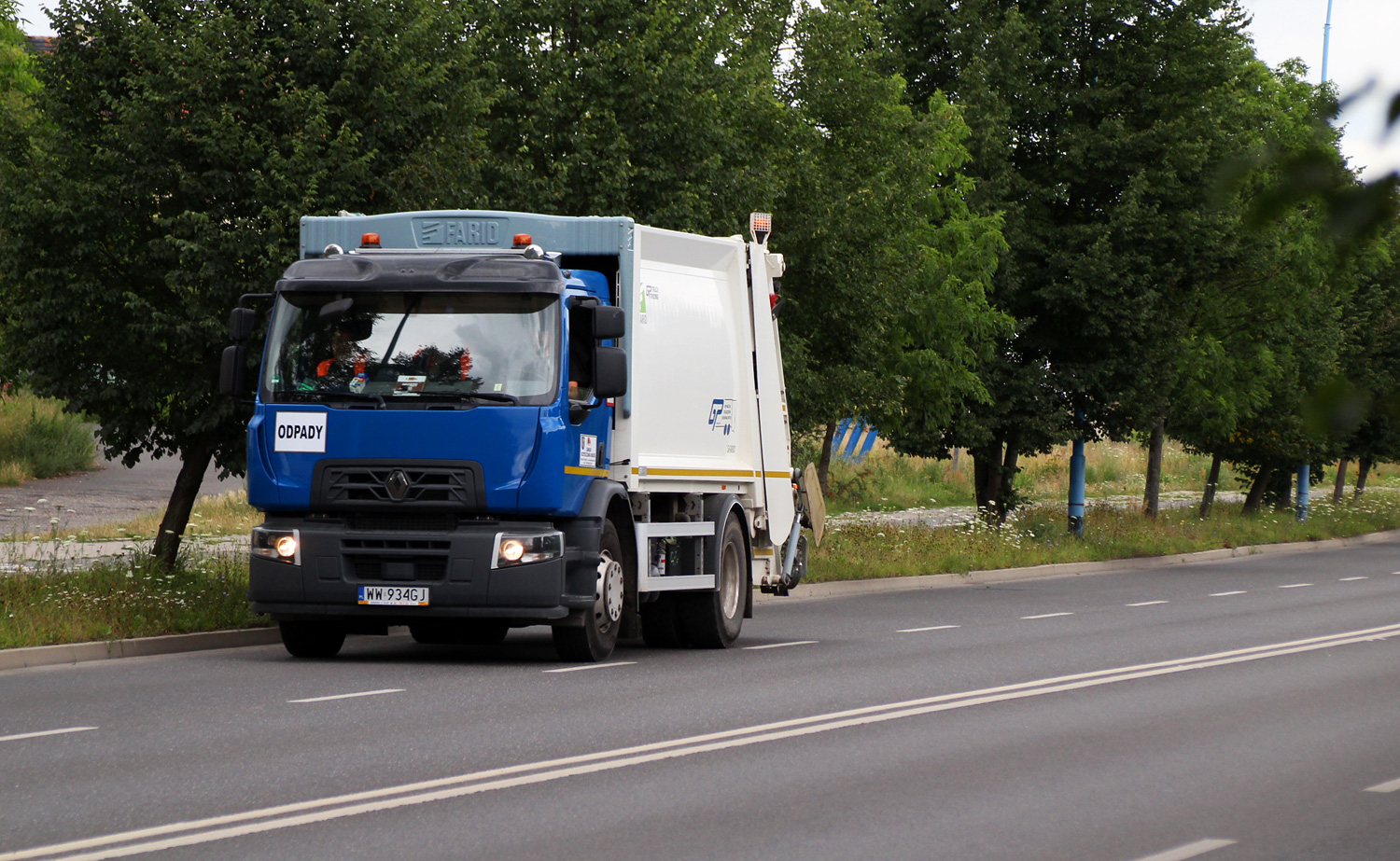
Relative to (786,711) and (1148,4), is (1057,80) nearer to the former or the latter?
(1148,4)

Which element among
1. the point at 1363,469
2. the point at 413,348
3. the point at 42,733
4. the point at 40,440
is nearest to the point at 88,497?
the point at 40,440

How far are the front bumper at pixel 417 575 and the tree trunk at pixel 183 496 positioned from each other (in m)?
4.94

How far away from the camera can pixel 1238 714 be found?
35.2 feet

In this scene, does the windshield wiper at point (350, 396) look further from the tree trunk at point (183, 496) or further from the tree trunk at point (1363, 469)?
the tree trunk at point (1363, 469)

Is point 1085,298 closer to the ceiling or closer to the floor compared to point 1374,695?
closer to the ceiling

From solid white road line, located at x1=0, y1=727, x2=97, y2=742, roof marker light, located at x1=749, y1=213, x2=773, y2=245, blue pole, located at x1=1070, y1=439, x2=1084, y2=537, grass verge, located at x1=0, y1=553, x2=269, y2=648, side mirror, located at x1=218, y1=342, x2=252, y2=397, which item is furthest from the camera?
blue pole, located at x1=1070, y1=439, x2=1084, y2=537

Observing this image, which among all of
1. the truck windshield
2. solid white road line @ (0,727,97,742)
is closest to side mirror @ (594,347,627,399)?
the truck windshield

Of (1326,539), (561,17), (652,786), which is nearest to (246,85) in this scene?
(561,17)

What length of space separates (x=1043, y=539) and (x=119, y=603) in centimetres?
1989

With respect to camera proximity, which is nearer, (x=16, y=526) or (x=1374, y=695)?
(x=1374, y=695)

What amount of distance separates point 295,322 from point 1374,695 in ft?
26.7

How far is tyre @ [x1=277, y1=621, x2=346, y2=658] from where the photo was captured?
13.6 m

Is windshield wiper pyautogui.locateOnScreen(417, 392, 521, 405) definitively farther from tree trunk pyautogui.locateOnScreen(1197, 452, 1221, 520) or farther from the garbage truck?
tree trunk pyautogui.locateOnScreen(1197, 452, 1221, 520)

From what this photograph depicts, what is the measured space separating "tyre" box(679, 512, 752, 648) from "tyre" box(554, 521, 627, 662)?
1345mm
